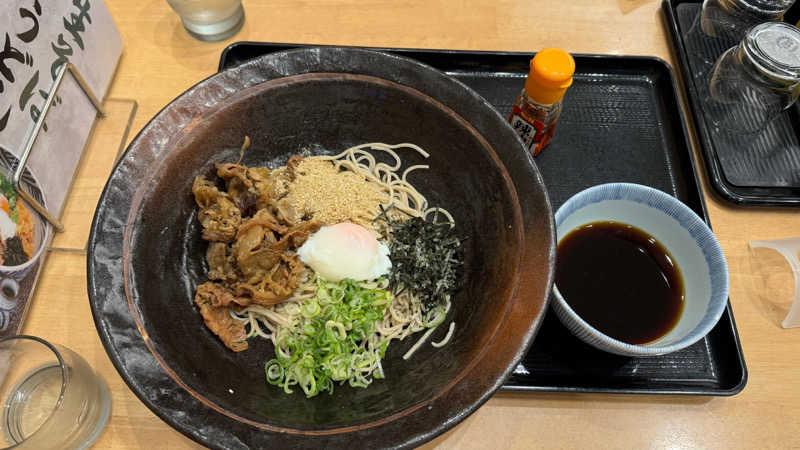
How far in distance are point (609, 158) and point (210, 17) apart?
6.31 ft

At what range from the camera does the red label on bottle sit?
Answer: 1.93m

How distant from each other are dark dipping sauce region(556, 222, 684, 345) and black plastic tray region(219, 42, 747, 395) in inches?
4.9

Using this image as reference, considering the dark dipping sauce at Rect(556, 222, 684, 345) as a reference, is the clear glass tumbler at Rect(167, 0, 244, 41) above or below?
above

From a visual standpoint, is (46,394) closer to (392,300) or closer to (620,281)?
(392,300)

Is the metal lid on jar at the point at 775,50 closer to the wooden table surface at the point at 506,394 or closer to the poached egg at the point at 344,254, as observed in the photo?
the wooden table surface at the point at 506,394

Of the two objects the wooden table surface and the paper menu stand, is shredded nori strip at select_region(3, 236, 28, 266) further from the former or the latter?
the wooden table surface

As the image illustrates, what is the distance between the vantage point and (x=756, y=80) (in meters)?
2.07

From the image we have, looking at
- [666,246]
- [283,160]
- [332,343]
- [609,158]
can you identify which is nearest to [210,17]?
[283,160]

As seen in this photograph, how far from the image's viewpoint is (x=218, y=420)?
1.28 meters

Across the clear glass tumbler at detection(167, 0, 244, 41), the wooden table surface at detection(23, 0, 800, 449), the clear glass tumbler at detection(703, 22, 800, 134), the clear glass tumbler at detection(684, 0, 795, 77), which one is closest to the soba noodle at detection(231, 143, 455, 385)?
the wooden table surface at detection(23, 0, 800, 449)

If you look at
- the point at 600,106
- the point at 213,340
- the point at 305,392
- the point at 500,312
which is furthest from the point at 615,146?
the point at 213,340

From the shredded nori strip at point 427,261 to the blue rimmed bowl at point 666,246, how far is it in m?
0.37

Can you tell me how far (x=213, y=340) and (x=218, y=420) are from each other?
398 mm

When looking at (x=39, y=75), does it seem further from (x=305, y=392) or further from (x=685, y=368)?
(x=685, y=368)
